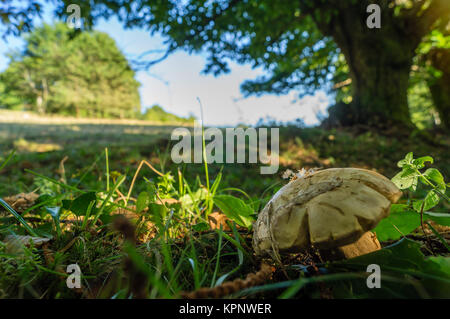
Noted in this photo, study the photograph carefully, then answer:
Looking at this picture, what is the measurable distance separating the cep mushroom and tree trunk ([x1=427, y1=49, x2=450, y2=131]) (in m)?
9.41

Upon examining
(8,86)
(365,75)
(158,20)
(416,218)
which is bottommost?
(416,218)

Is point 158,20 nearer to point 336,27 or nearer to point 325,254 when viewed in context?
point 336,27

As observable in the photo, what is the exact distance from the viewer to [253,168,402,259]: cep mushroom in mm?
485

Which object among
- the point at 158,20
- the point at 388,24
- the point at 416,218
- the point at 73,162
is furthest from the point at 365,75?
the point at 73,162

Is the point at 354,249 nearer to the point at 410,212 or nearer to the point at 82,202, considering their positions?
the point at 410,212

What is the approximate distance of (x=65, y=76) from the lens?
29641 mm

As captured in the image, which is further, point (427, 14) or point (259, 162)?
point (427, 14)

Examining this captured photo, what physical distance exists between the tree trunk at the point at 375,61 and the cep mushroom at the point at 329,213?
5159 mm

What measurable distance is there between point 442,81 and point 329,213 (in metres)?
10.3

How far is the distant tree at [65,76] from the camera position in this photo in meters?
29.5

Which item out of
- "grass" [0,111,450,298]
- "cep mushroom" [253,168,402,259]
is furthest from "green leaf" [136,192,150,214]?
"cep mushroom" [253,168,402,259]
